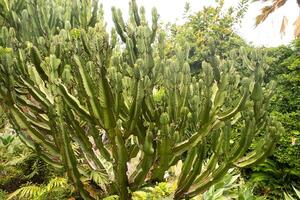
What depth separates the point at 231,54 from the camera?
3889 millimetres

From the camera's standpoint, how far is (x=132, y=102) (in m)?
3.48

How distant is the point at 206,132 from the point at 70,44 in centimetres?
159

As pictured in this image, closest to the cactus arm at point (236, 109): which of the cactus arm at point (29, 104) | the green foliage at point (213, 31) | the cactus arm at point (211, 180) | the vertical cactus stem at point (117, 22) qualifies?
the cactus arm at point (211, 180)

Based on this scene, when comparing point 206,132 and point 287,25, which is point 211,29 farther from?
point 206,132

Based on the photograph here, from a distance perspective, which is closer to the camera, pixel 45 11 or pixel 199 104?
pixel 199 104

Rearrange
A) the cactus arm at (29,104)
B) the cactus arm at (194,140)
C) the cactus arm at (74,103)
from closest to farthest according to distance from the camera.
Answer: the cactus arm at (74,103) < the cactus arm at (194,140) < the cactus arm at (29,104)

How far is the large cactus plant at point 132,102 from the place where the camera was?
11.2ft

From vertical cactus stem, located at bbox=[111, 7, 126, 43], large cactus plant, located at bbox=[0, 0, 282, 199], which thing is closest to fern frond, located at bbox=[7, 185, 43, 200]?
large cactus plant, located at bbox=[0, 0, 282, 199]

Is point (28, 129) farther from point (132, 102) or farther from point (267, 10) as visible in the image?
point (267, 10)

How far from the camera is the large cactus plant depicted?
11.2ft

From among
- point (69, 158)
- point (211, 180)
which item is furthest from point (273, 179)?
point (69, 158)

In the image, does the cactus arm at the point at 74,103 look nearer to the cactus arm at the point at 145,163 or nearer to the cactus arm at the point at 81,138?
the cactus arm at the point at 81,138

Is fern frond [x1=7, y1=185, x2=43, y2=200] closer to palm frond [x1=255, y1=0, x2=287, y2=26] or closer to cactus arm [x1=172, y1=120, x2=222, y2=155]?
cactus arm [x1=172, y1=120, x2=222, y2=155]

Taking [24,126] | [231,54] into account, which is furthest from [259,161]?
[24,126]
